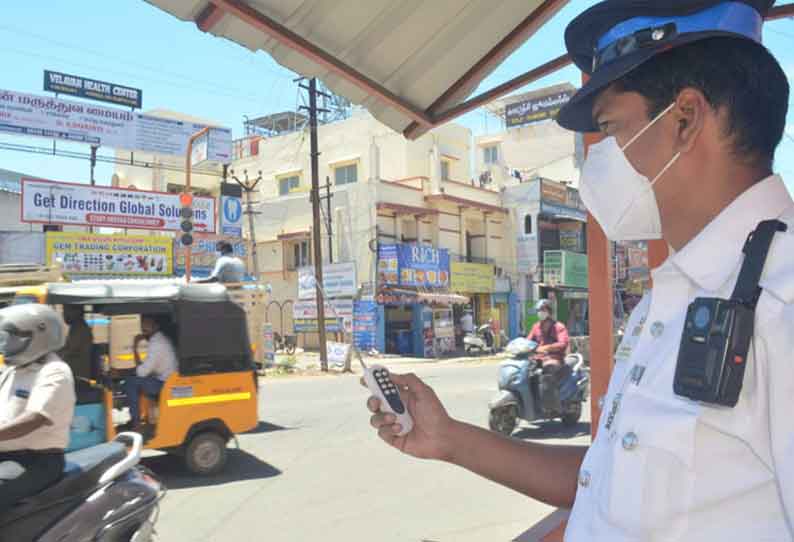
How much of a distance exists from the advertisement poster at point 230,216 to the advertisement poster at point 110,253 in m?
2.28

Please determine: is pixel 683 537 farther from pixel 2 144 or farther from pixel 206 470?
pixel 2 144

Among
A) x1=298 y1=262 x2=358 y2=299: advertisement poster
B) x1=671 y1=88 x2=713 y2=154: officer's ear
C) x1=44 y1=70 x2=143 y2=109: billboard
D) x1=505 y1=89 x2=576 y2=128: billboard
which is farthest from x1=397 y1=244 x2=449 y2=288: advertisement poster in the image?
x1=671 y1=88 x2=713 y2=154: officer's ear

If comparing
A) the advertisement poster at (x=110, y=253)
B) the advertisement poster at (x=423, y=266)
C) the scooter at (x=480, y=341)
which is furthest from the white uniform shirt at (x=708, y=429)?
the scooter at (x=480, y=341)

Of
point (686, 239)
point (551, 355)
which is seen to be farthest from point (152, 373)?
point (686, 239)

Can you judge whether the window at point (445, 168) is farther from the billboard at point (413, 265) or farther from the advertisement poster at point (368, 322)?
the advertisement poster at point (368, 322)

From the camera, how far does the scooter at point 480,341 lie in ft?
82.9

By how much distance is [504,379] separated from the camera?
8.30 meters

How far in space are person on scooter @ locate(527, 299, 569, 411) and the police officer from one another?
723 cm

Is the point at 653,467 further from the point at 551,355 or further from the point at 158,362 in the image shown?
the point at 551,355

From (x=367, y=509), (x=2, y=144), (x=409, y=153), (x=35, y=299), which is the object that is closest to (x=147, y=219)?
(x=2, y=144)

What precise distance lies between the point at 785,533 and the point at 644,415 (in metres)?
0.23

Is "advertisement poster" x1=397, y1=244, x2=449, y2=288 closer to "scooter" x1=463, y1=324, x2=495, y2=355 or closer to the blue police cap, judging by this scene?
"scooter" x1=463, y1=324, x2=495, y2=355

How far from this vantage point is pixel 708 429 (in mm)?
922

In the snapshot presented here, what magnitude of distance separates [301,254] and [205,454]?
2165 cm
